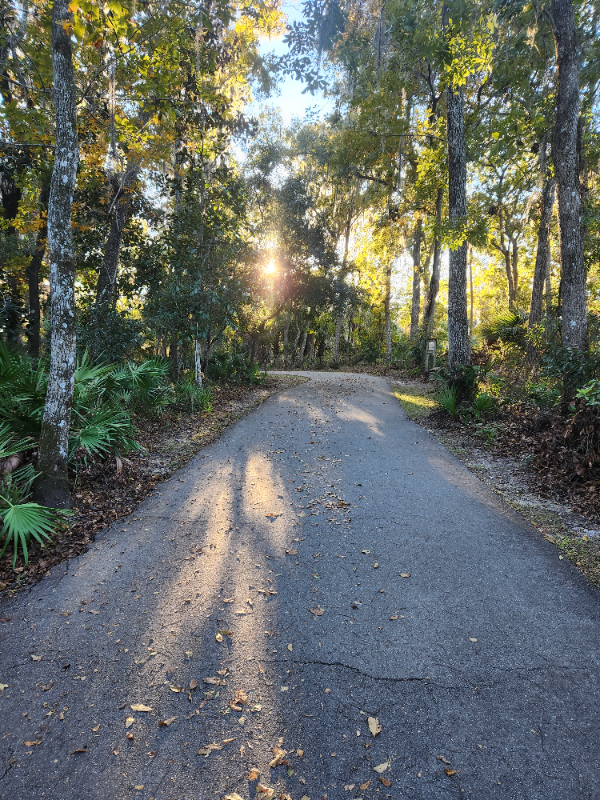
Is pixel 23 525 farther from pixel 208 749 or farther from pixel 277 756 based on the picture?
pixel 277 756

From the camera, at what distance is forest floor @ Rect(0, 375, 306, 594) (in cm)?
404

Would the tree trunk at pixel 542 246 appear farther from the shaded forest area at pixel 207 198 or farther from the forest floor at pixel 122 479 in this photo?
the forest floor at pixel 122 479

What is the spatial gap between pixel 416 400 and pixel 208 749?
11.7 m

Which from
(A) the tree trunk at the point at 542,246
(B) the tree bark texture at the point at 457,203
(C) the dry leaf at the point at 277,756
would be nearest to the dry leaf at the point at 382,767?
(C) the dry leaf at the point at 277,756

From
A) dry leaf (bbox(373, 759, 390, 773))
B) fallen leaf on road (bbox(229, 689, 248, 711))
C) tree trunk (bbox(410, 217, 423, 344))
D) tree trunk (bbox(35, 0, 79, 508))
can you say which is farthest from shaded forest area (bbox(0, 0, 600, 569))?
dry leaf (bbox(373, 759, 390, 773))

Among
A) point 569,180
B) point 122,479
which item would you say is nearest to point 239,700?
point 122,479

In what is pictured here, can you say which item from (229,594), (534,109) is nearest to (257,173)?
(534,109)

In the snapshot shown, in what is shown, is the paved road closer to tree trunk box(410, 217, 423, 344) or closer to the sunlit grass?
the sunlit grass

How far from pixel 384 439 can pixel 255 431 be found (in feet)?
9.03

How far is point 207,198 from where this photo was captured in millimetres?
11180

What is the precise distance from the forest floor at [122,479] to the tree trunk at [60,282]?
1.42ft

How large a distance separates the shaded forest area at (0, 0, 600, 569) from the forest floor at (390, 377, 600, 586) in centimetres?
15

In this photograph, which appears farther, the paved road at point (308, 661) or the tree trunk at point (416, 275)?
the tree trunk at point (416, 275)

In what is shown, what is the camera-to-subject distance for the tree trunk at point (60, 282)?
15.0 feet
